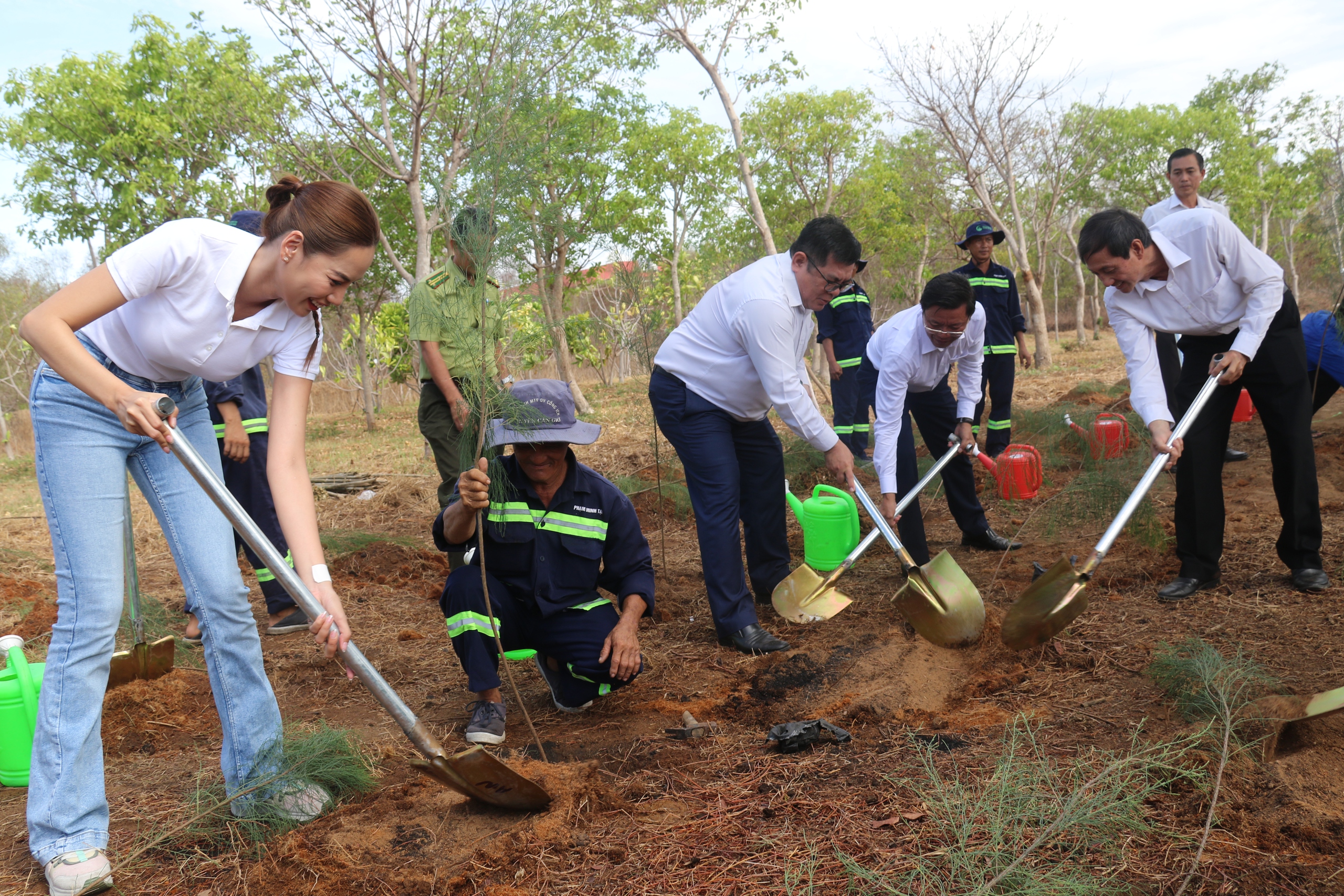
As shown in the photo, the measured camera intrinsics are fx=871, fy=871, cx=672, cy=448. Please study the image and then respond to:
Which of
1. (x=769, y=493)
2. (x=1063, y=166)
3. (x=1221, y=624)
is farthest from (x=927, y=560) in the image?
(x=1063, y=166)

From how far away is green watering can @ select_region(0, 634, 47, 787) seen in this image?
266 cm

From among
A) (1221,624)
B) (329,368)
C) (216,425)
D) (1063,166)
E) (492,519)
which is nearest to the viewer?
(492,519)

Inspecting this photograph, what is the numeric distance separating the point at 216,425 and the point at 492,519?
2.22 metres

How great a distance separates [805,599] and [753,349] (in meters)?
1.16

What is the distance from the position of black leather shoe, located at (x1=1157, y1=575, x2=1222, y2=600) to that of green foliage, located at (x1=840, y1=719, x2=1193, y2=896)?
166cm

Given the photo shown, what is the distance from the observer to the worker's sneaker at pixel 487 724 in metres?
2.88

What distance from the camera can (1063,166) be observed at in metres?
22.8

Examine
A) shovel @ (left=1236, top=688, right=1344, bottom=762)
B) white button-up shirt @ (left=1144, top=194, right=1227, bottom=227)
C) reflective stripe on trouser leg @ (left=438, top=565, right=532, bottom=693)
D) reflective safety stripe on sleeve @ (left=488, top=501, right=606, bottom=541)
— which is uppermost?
white button-up shirt @ (left=1144, top=194, right=1227, bottom=227)

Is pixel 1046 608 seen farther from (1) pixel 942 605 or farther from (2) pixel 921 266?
(2) pixel 921 266

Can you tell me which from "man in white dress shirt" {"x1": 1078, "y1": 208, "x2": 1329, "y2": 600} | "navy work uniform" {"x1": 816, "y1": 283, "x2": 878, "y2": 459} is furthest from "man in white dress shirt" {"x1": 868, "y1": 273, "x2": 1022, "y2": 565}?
"navy work uniform" {"x1": 816, "y1": 283, "x2": 878, "y2": 459}

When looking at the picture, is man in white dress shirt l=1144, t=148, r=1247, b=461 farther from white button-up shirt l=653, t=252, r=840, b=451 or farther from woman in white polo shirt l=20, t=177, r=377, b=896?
woman in white polo shirt l=20, t=177, r=377, b=896

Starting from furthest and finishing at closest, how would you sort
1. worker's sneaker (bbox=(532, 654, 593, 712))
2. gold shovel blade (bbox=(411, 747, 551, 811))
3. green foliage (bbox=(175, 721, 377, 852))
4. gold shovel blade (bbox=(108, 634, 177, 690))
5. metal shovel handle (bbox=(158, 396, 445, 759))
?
gold shovel blade (bbox=(108, 634, 177, 690)) < worker's sneaker (bbox=(532, 654, 593, 712)) < green foliage (bbox=(175, 721, 377, 852)) < gold shovel blade (bbox=(411, 747, 551, 811)) < metal shovel handle (bbox=(158, 396, 445, 759))

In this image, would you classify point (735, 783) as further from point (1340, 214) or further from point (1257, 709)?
point (1340, 214)

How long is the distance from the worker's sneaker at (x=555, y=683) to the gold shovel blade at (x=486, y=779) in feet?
3.05
